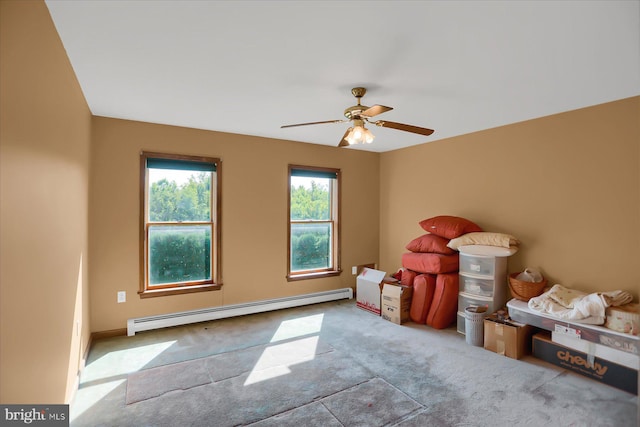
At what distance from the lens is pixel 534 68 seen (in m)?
2.52

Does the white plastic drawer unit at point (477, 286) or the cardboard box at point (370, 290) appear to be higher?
the white plastic drawer unit at point (477, 286)

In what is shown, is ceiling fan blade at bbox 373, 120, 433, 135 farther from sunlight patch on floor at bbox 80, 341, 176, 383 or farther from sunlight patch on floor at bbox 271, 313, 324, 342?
sunlight patch on floor at bbox 80, 341, 176, 383

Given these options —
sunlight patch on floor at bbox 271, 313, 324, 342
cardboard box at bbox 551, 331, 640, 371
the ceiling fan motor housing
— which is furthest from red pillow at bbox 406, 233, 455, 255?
the ceiling fan motor housing

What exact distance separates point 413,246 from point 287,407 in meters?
2.86

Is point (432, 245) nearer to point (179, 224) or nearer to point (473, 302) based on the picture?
point (473, 302)

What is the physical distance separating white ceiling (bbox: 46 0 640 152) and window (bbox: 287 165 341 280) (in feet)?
5.55

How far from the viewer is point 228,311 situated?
175 inches

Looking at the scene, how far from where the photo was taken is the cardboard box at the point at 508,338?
3.30 metres

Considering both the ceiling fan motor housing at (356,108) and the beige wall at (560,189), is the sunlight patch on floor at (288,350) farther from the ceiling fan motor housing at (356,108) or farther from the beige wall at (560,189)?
the beige wall at (560,189)

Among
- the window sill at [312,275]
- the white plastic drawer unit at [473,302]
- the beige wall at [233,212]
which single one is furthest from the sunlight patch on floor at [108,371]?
the white plastic drawer unit at [473,302]

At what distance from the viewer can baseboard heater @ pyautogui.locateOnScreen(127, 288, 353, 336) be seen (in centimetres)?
396

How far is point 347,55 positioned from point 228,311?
11.6 feet

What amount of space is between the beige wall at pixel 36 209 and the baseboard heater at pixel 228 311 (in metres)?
1.34

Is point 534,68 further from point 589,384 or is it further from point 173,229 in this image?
point 173,229
